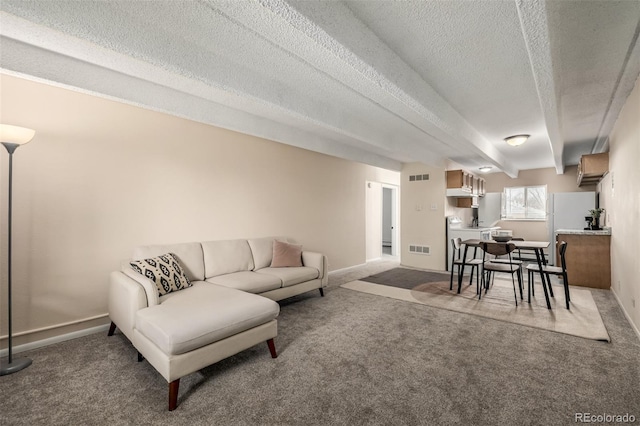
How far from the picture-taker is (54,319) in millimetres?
2797

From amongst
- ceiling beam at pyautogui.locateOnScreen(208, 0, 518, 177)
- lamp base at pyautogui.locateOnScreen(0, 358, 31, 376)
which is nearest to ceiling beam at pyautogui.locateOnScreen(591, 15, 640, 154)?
ceiling beam at pyautogui.locateOnScreen(208, 0, 518, 177)

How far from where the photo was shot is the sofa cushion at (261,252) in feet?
13.5

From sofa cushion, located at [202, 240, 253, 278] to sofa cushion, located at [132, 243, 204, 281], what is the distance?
0.28 feet

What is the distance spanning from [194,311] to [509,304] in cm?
397

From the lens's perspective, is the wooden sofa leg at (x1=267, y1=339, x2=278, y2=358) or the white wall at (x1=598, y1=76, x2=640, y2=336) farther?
the white wall at (x1=598, y1=76, x2=640, y2=336)

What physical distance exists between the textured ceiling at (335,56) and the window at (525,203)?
509cm

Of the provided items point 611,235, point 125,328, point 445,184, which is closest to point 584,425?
point 125,328

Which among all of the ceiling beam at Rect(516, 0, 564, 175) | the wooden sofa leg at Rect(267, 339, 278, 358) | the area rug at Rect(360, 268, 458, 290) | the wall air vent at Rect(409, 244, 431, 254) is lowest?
the area rug at Rect(360, 268, 458, 290)

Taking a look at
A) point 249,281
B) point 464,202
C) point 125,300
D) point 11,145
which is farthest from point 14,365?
point 464,202

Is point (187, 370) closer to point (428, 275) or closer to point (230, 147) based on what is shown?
point (230, 147)

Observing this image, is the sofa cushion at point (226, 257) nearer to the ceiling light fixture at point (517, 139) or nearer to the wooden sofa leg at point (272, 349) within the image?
the wooden sofa leg at point (272, 349)

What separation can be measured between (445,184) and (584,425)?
5379mm

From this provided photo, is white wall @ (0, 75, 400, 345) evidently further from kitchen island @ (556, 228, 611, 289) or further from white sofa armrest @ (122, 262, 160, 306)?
kitchen island @ (556, 228, 611, 289)

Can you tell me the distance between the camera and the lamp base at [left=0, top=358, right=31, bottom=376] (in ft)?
7.32
